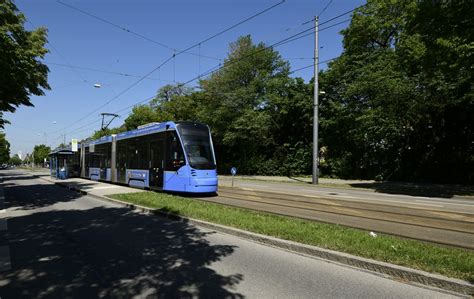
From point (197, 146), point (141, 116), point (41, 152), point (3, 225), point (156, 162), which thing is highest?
point (141, 116)

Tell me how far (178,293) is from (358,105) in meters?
25.1

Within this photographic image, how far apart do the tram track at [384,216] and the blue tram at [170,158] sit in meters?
1.63

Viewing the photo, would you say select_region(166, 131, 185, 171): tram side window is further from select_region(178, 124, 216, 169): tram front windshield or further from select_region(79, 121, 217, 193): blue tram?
select_region(178, 124, 216, 169): tram front windshield

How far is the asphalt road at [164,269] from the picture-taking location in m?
4.90

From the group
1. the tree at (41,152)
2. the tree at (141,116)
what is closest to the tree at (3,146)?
the tree at (41,152)

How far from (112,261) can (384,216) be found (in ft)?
24.9

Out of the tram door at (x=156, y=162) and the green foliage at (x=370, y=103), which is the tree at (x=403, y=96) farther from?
the tram door at (x=156, y=162)

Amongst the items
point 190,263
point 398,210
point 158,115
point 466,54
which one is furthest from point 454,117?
point 158,115

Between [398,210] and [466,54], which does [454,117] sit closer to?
[466,54]

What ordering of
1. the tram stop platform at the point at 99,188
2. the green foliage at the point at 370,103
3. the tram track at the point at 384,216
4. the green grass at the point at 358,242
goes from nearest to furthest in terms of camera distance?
the green grass at the point at 358,242 → the tram track at the point at 384,216 → the tram stop platform at the point at 99,188 → the green foliage at the point at 370,103

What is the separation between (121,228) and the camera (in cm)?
940

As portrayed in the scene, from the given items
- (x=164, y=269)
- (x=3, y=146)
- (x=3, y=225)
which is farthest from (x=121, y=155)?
(x=3, y=146)

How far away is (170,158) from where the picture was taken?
16547 mm

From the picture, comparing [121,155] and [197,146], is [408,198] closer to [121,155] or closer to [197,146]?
[197,146]
